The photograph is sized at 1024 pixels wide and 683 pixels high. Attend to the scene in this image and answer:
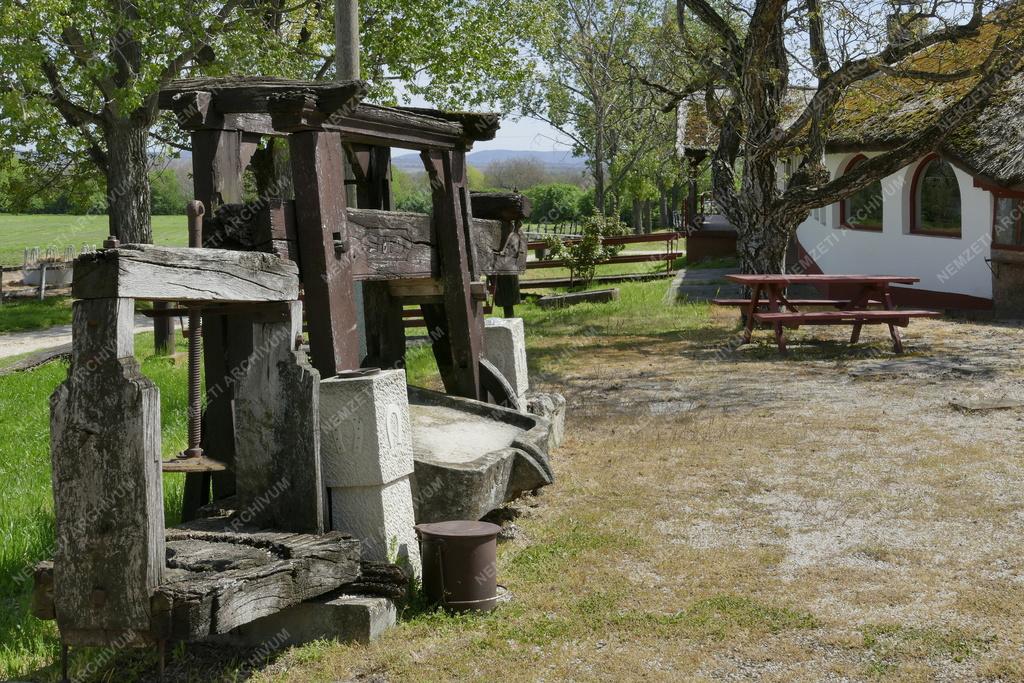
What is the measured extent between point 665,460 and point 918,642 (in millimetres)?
3395

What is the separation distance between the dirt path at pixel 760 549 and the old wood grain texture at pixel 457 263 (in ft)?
3.42

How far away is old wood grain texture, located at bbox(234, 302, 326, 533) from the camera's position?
A: 14.4 ft

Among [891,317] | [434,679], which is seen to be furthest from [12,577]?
[891,317]

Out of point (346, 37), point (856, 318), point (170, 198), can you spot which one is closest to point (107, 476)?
point (346, 37)

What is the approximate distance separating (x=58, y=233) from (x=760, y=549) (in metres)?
52.7

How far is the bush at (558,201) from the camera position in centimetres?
6481

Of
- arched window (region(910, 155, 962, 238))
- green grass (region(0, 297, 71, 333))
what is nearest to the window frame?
arched window (region(910, 155, 962, 238))

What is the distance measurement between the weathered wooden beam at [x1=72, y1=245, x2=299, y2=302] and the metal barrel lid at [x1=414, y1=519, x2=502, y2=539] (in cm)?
122

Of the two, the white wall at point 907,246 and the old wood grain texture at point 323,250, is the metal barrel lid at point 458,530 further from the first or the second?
the white wall at point 907,246

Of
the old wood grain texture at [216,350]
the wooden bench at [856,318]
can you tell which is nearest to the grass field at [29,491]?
the old wood grain texture at [216,350]

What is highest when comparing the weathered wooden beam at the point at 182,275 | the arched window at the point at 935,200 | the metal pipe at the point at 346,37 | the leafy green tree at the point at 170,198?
the leafy green tree at the point at 170,198

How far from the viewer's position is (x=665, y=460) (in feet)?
24.7

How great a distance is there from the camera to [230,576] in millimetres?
3617

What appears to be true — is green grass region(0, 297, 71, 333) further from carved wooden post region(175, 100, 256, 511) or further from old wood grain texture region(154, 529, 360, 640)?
old wood grain texture region(154, 529, 360, 640)
